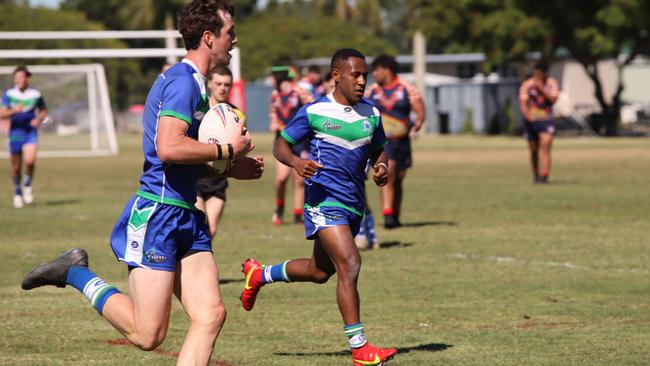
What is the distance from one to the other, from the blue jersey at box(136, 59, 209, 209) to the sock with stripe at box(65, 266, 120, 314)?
0.63 meters

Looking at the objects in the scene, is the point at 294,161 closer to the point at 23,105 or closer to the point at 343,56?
the point at 343,56

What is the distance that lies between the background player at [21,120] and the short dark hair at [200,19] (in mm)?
15727

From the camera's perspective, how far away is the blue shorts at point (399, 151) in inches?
669

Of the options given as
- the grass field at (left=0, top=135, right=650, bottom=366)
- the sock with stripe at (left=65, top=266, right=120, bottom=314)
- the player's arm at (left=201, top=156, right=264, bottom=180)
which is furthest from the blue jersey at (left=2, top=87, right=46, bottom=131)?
the player's arm at (left=201, top=156, right=264, bottom=180)

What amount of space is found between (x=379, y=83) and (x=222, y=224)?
3.23 meters

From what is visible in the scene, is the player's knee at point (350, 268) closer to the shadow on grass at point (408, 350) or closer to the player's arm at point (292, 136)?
the shadow on grass at point (408, 350)

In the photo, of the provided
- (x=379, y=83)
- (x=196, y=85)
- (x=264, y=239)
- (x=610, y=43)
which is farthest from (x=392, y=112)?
(x=610, y=43)

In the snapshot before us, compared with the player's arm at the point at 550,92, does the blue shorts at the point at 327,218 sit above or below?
below

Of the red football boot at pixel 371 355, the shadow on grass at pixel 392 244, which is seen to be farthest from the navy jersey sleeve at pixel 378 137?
the shadow on grass at pixel 392 244

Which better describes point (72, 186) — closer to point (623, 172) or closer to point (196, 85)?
point (623, 172)

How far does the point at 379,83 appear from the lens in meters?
16.9

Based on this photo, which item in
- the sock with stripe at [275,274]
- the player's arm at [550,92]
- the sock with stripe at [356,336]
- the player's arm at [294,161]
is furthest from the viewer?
the player's arm at [550,92]

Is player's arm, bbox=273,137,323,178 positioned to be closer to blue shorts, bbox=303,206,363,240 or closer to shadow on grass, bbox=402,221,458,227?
blue shorts, bbox=303,206,363,240

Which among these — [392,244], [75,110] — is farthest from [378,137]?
[75,110]
